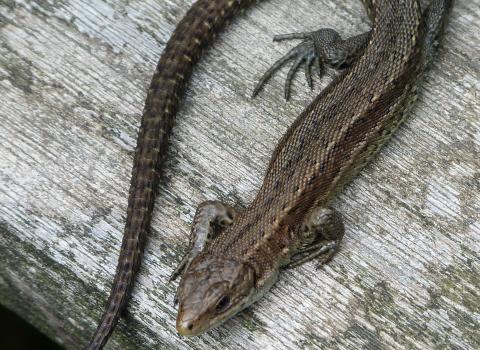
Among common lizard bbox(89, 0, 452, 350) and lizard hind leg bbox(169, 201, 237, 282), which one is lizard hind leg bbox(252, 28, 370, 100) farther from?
lizard hind leg bbox(169, 201, 237, 282)

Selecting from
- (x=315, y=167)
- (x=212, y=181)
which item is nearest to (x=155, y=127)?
(x=212, y=181)

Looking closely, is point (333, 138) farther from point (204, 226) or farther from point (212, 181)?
point (204, 226)

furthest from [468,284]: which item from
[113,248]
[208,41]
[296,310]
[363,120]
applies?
[208,41]

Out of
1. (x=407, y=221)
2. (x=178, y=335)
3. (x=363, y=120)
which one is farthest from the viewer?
(x=363, y=120)

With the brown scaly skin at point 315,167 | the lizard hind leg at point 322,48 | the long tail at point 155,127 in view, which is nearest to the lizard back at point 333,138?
the brown scaly skin at point 315,167

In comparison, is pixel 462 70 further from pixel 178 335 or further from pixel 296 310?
pixel 178 335

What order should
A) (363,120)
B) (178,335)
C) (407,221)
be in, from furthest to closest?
1. (363,120)
2. (407,221)
3. (178,335)

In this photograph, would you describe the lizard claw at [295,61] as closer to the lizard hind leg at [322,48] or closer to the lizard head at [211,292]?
the lizard hind leg at [322,48]
